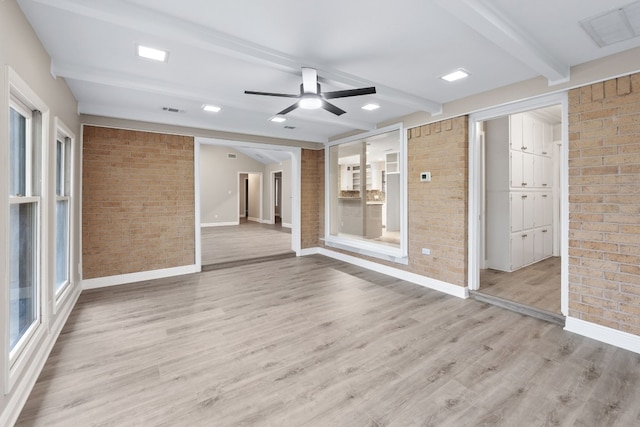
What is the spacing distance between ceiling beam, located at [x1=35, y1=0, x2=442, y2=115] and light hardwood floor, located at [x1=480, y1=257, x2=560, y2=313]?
3.15 meters

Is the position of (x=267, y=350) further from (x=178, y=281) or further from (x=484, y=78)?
(x=484, y=78)

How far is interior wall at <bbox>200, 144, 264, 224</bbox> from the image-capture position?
36.8ft

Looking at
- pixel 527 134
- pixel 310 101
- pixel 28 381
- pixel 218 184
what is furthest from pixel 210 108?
pixel 218 184

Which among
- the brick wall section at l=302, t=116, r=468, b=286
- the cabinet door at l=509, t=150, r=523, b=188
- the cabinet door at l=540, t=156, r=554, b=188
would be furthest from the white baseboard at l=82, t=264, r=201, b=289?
the cabinet door at l=540, t=156, r=554, b=188

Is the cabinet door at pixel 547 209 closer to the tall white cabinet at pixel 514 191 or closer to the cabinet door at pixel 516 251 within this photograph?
the tall white cabinet at pixel 514 191

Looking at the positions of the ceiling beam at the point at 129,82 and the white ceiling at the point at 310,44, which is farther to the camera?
the ceiling beam at the point at 129,82

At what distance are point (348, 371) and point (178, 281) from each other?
10.9ft

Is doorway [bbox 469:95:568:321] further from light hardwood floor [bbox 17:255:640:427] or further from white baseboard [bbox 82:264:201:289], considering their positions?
white baseboard [bbox 82:264:201:289]

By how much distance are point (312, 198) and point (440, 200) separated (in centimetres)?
303

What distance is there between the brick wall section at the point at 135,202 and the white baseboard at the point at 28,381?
5.02 ft

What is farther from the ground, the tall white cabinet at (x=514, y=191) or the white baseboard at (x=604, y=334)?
the tall white cabinet at (x=514, y=191)

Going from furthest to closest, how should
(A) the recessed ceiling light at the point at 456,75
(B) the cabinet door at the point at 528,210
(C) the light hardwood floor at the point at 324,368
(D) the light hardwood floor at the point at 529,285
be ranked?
(B) the cabinet door at the point at 528,210
(D) the light hardwood floor at the point at 529,285
(A) the recessed ceiling light at the point at 456,75
(C) the light hardwood floor at the point at 324,368

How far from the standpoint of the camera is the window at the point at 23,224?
6.62ft

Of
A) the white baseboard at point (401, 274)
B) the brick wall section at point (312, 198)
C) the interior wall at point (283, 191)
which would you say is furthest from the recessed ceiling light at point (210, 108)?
the interior wall at point (283, 191)
